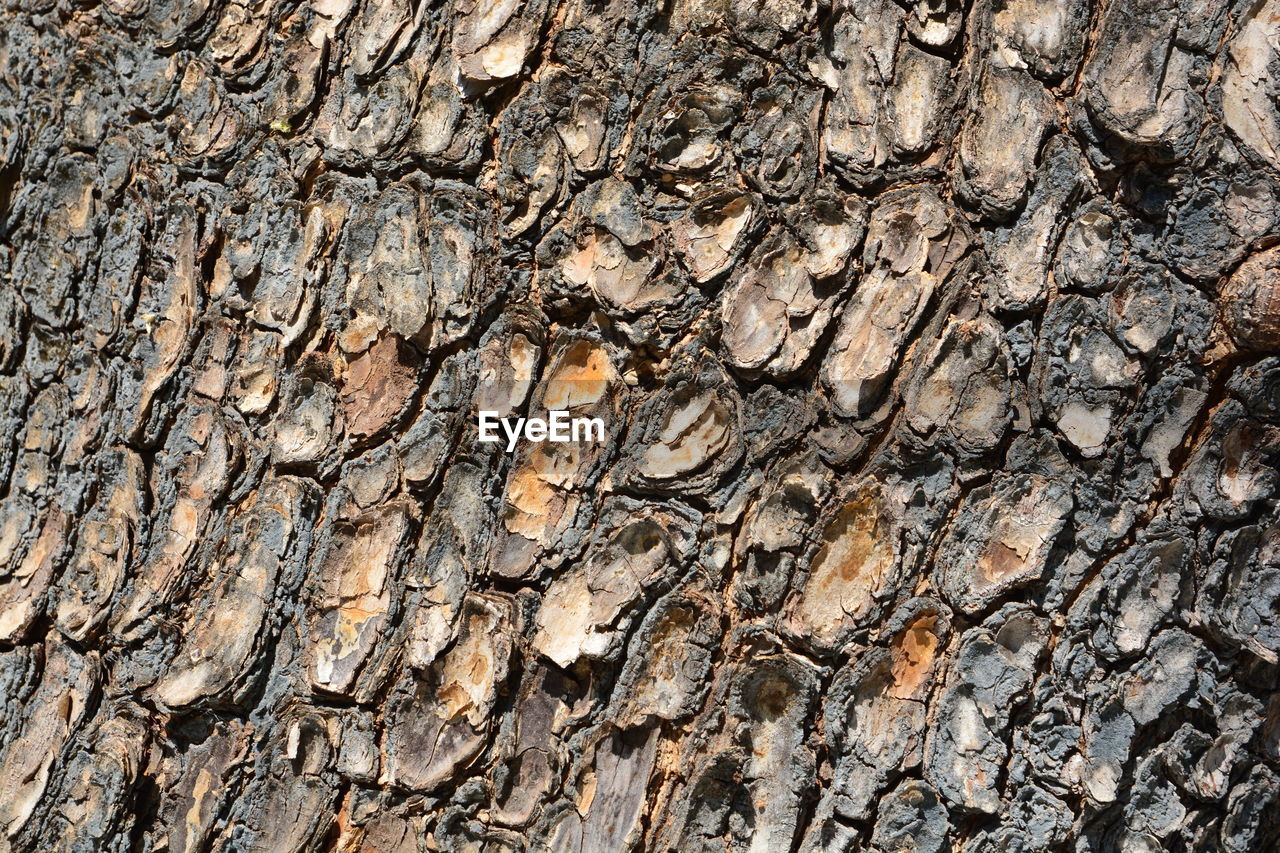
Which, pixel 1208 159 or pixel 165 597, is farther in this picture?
pixel 165 597

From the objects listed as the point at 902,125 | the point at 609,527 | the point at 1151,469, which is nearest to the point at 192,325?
the point at 609,527

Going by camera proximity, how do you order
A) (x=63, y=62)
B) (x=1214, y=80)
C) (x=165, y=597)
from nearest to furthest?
1. (x=1214, y=80)
2. (x=165, y=597)
3. (x=63, y=62)

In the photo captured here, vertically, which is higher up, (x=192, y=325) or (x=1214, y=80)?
(x=1214, y=80)

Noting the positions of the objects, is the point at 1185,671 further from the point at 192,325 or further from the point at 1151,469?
the point at 192,325

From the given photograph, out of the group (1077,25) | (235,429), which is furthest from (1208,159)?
(235,429)

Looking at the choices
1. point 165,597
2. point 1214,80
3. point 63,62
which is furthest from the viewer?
point 63,62

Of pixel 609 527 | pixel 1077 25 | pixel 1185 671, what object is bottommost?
pixel 1185 671
